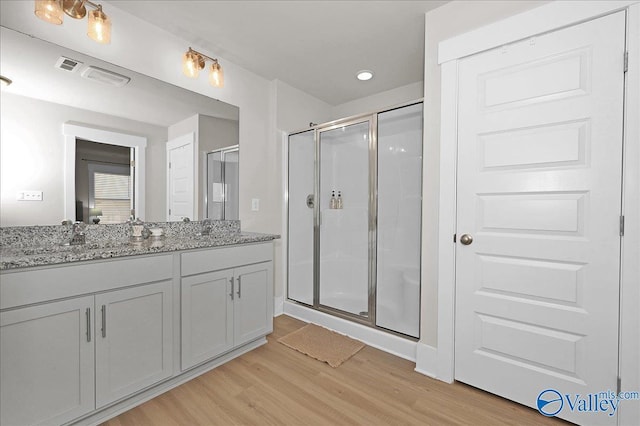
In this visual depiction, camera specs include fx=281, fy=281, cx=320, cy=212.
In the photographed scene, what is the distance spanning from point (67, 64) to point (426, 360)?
3.04m

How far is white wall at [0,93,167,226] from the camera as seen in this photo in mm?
1550

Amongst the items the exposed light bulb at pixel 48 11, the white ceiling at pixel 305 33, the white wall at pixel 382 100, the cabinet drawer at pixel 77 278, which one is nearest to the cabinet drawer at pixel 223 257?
the cabinet drawer at pixel 77 278

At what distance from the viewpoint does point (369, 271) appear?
8.59ft

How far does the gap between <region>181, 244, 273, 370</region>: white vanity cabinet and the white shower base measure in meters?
0.61

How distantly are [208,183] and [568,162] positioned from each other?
8.23 feet

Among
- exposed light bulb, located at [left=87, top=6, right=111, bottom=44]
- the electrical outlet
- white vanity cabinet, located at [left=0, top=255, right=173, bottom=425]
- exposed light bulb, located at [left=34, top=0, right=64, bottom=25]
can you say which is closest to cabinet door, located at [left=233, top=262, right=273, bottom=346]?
white vanity cabinet, located at [left=0, top=255, right=173, bottom=425]

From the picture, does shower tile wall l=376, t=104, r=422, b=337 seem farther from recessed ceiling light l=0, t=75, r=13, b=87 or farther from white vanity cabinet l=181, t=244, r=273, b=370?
recessed ceiling light l=0, t=75, r=13, b=87

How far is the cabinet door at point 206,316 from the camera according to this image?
1771 millimetres

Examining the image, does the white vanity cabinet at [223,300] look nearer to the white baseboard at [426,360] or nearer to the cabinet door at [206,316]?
the cabinet door at [206,316]

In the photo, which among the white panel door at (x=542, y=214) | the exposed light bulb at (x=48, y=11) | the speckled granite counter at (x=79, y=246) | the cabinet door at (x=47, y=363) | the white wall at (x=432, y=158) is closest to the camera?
the cabinet door at (x=47, y=363)

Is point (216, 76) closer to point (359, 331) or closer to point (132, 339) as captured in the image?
point (132, 339)

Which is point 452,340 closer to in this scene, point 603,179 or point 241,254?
point 603,179

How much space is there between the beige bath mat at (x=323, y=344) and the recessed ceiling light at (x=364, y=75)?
2560 millimetres

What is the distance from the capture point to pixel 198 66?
7.43 feet
